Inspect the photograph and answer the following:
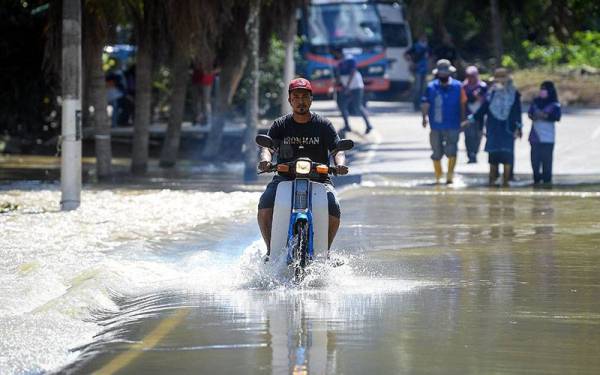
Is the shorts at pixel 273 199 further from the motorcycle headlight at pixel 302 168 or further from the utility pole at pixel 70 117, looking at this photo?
the utility pole at pixel 70 117

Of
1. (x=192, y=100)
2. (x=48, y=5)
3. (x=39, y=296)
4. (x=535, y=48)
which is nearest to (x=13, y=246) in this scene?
(x=39, y=296)

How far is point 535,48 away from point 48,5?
1357 inches

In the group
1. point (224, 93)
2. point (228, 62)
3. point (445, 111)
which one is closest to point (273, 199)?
point (445, 111)

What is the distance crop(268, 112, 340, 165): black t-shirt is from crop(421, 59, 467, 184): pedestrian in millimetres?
10640

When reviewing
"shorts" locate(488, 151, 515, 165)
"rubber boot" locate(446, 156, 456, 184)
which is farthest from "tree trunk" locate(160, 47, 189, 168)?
"shorts" locate(488, 151, 515, 165)

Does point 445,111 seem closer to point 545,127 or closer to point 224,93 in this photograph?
point 545,127

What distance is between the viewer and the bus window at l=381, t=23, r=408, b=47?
4512 cm

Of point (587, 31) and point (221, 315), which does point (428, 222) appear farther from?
point (587, 31)

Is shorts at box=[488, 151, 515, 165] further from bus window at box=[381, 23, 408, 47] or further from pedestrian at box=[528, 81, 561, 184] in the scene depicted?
bus window at box=[381, 23, 408, 47]

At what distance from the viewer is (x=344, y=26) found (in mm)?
44750

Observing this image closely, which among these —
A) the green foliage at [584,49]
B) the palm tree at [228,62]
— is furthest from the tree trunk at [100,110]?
the green foliage at [584,49]

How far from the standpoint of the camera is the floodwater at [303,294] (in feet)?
26.8

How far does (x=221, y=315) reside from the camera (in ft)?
31.9

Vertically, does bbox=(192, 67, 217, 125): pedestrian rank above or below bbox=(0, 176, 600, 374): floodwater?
above
